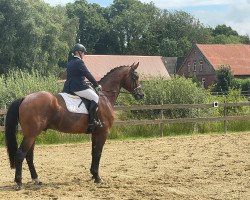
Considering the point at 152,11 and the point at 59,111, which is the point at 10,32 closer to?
the point at 59,111

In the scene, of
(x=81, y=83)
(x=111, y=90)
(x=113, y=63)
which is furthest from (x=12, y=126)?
(x=113, y=63)

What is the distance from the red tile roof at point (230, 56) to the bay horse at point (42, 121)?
173ft

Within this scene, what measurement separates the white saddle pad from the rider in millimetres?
99

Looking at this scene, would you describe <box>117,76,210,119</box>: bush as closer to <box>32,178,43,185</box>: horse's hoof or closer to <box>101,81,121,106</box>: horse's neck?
<box>101,81,121,106</box>: horse's neck

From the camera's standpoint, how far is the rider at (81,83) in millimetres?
9500

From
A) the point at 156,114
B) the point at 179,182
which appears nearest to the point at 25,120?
the point at 179,182

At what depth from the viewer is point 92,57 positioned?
Result: 2566 inches

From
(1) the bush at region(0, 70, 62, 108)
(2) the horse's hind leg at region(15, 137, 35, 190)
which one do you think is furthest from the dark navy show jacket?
(1) the bush at region(0, 70, 62, 108)

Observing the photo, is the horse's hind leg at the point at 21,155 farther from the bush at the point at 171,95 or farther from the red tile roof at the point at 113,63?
the red tile roof at the point at 113,63

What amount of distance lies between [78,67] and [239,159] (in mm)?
4851

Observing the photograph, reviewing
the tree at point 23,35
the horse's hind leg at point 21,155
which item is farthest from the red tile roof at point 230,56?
the horse's hind leg at point 21,155

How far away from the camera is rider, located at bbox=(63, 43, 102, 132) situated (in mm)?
9500

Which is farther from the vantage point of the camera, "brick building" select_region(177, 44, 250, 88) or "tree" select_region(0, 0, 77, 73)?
"brick building" select_region(177, 44, 250, 88)

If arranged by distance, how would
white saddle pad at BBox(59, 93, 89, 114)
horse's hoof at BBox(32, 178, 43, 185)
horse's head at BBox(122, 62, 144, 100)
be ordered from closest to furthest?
horse's hoof at BBox(32, 178, 43, 185), white saddle pad at BBox(59, 93, 89, 114), horse's head at BBox(122, 62, 144, 100)
